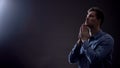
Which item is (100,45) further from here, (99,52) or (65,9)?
(65,9)

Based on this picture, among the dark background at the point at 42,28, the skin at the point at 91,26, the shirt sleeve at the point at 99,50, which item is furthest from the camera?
the dark background at the point at 42,28

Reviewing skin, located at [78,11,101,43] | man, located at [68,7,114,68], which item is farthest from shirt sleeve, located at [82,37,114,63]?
skin, located at [78,11,101,43]

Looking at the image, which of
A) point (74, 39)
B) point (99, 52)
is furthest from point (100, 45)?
point (74, 39)

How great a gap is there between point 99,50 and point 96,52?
29mm

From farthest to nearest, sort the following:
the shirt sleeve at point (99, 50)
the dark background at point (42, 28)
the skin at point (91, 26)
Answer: the dark background at point (42, 28) < the skin at point (91, 26) < the shirt sleeve at point (99, 50)

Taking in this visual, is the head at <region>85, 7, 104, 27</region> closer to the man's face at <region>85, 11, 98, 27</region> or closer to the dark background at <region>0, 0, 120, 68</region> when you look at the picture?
the man's face at <region>85, 11, 98, 27</region>

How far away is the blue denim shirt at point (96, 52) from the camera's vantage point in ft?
Result: 4.83

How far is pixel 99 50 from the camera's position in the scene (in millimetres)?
1503

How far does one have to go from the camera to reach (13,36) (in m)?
2.88

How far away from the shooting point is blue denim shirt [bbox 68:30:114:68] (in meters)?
1.47

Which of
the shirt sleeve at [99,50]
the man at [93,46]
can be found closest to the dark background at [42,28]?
the man at [93,46]

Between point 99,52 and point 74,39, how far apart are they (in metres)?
1.34

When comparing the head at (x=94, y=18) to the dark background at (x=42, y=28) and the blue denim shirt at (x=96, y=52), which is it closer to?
the blue denim shirt at (x=96, y=52)

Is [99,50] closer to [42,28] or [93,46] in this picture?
[93,46]
